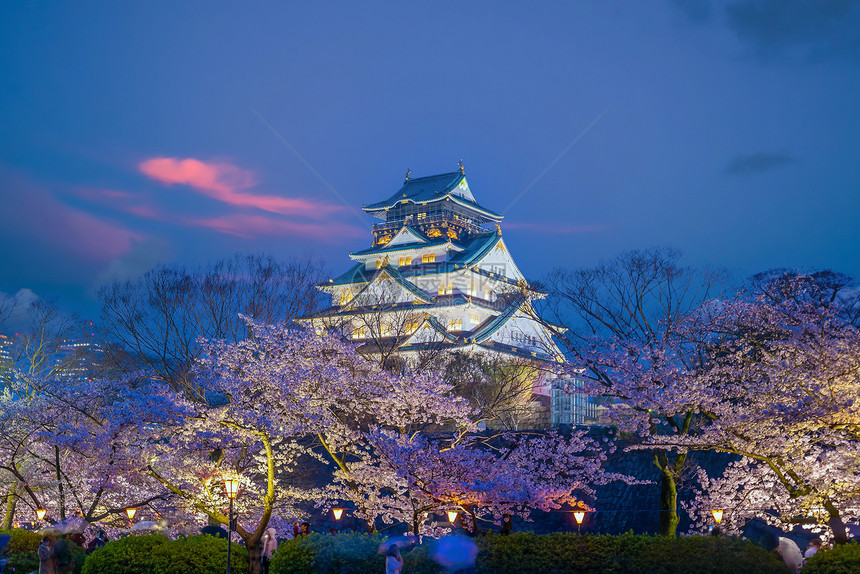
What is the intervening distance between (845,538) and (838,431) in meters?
2.00

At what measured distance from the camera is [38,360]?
38.0m

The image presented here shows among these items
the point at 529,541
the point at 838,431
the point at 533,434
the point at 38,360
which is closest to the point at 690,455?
the point at 533,434

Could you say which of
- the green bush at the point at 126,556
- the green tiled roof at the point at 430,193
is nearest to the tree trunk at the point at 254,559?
the green bush at the point at 126,556

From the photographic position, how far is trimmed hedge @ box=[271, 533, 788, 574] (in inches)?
500

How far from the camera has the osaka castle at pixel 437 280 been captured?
1873 inches

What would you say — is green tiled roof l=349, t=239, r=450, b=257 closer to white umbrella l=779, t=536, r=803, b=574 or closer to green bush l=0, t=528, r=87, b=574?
green bush l=0, t=528, r=87, b=574

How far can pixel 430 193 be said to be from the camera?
6144 cm

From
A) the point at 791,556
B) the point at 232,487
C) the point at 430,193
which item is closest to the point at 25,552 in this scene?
the point at 232,487

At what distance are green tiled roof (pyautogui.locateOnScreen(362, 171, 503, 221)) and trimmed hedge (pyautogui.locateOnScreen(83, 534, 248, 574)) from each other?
46.0 m

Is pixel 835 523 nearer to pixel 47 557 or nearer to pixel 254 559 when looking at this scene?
pixel 254 559

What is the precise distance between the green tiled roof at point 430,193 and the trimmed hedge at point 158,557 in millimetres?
45983

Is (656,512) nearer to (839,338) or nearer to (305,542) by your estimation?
(839,338)

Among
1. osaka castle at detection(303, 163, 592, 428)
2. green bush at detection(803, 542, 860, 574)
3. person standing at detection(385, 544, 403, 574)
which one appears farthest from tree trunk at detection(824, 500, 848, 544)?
osaka castle at detection(303, 163, 592, 428)

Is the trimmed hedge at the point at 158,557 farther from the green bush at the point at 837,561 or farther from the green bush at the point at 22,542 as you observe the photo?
the green bush at the point at 837,561
